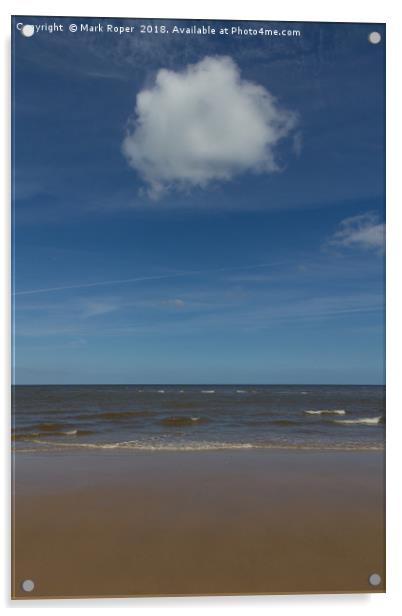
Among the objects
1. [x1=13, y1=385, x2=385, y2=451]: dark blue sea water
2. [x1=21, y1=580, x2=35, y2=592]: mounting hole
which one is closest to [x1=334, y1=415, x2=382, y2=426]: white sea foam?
[x1=13, y1=385, x2=385, y2=451]: dark blue sea water

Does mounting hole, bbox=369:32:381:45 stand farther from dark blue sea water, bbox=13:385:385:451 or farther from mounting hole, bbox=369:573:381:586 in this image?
mounting hole, bbox=369:573:381:586

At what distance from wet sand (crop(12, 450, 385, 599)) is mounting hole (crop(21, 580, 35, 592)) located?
0.06 ft

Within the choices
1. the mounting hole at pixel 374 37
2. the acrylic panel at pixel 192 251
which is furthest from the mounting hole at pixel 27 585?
the mounting hole at pixel 374 37

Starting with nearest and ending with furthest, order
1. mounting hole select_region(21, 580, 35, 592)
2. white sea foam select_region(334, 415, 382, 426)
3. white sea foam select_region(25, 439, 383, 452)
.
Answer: mounting hole select_region(21, 580, 35, 592), white sea foam select_region(334, 415, 382, 426), white sea foam select_region(25, 439, 383, 452)

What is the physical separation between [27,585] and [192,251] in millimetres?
1686

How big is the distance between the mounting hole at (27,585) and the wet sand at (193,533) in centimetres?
2

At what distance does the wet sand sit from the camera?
205cm

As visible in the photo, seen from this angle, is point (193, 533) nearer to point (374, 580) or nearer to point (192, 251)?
point (374, 580)

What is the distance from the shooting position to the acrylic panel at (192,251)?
211 centimetres

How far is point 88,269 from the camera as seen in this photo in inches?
89.0

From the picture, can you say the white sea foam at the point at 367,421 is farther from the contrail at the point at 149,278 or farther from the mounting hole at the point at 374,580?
the contrail at the point at 149,278

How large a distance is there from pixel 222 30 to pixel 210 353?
1.57 meters

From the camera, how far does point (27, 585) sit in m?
2.04

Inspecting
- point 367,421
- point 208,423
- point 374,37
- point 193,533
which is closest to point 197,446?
point 208,423
